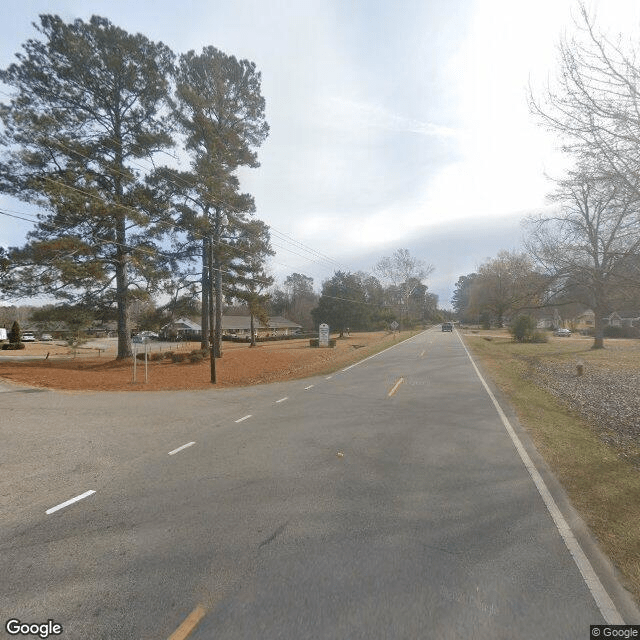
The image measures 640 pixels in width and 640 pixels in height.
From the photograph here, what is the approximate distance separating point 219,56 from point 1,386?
25679mm

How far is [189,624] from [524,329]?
49473mm

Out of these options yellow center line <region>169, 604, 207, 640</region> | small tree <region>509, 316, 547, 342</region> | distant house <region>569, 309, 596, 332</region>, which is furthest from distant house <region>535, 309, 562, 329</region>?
yellow center line <region>169, 604, 207, 640</region>

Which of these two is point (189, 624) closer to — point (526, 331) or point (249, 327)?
point (526, 331)

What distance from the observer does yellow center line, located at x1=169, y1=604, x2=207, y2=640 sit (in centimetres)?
278

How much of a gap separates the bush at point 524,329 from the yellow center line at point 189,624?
162ft

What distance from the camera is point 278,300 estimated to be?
104 m

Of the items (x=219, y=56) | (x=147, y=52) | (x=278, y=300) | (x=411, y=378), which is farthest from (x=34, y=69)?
(x=278, y=300)

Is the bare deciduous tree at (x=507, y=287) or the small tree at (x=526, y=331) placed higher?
the bare deciduous tree at (x=507, y=287)

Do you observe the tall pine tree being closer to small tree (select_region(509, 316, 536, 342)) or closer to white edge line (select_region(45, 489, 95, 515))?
white edge line (select_region(45, 489, 95, 515))

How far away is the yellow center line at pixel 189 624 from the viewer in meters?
2.78

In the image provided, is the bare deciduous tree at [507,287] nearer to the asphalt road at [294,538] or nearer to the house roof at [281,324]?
the asphalt road at [294,538]

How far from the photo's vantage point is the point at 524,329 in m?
45.3

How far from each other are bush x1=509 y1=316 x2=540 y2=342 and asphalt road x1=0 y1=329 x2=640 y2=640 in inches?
1650

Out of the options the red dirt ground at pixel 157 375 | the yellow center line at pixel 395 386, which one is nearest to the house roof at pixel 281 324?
the red dirt ground at pixel 157 375
